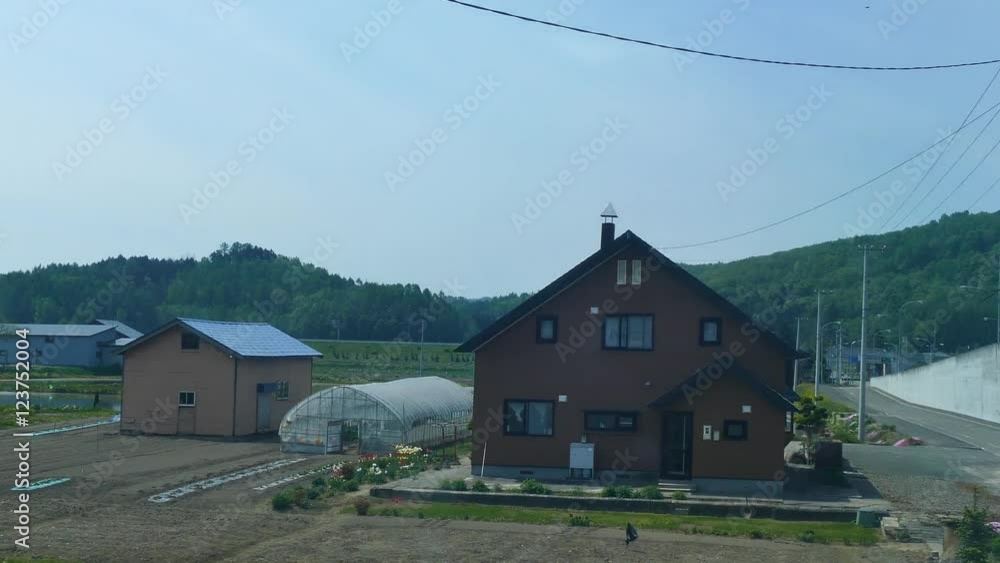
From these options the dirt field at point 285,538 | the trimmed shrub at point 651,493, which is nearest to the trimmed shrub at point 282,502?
the dirt field at point 285,538

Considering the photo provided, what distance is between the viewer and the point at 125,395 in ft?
138

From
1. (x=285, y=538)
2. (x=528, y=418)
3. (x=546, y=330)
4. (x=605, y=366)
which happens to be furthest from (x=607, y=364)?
(x=285, y=538)

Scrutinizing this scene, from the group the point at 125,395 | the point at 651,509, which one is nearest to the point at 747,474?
the point at 651,509

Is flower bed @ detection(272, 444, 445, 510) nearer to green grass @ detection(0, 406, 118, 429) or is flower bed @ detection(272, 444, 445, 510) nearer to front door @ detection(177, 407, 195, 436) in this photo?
front door @ detection(177, 407, 195, 436)

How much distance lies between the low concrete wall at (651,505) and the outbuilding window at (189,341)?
68.7 feet

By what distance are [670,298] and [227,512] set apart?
43.7ft

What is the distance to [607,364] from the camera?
27328mm

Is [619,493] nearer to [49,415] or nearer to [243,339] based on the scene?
[243,339]

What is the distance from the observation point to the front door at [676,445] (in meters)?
25.9

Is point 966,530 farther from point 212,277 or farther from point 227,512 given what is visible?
point 212,277

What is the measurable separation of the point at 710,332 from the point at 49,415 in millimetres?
37957

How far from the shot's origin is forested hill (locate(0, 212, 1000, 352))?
112875 millimetres

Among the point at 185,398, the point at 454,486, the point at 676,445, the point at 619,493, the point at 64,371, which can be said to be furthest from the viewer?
the point at 64,371

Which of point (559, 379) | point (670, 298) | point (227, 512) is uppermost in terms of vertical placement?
point (670, 298)
